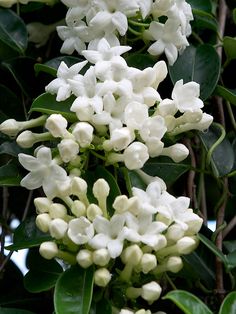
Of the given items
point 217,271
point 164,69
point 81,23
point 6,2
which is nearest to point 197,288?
point 217,271

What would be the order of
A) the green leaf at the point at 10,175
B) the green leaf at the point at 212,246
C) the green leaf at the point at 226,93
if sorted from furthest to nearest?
the green leaf at the point at 226,93 < the green leaf at the point at 10,175 < the green leaf at the point at 212,246

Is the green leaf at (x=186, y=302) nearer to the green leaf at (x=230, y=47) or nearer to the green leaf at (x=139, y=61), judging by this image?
the green leaf at (x=139, y=61)

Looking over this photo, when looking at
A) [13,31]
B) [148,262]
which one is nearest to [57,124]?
[148,262]

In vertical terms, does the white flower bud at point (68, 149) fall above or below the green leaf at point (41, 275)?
above

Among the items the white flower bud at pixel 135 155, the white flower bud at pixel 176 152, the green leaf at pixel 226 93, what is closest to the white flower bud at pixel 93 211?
the white flower bud at pixel 135 155

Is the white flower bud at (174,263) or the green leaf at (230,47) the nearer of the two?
the white flower bud at (174,263)

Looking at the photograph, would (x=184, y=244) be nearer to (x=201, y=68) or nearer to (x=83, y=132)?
(x=83, y=132)

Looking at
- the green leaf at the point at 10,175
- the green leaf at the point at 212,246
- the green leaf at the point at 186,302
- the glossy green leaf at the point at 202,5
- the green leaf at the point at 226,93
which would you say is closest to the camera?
the green leaf at the point at 186,302
